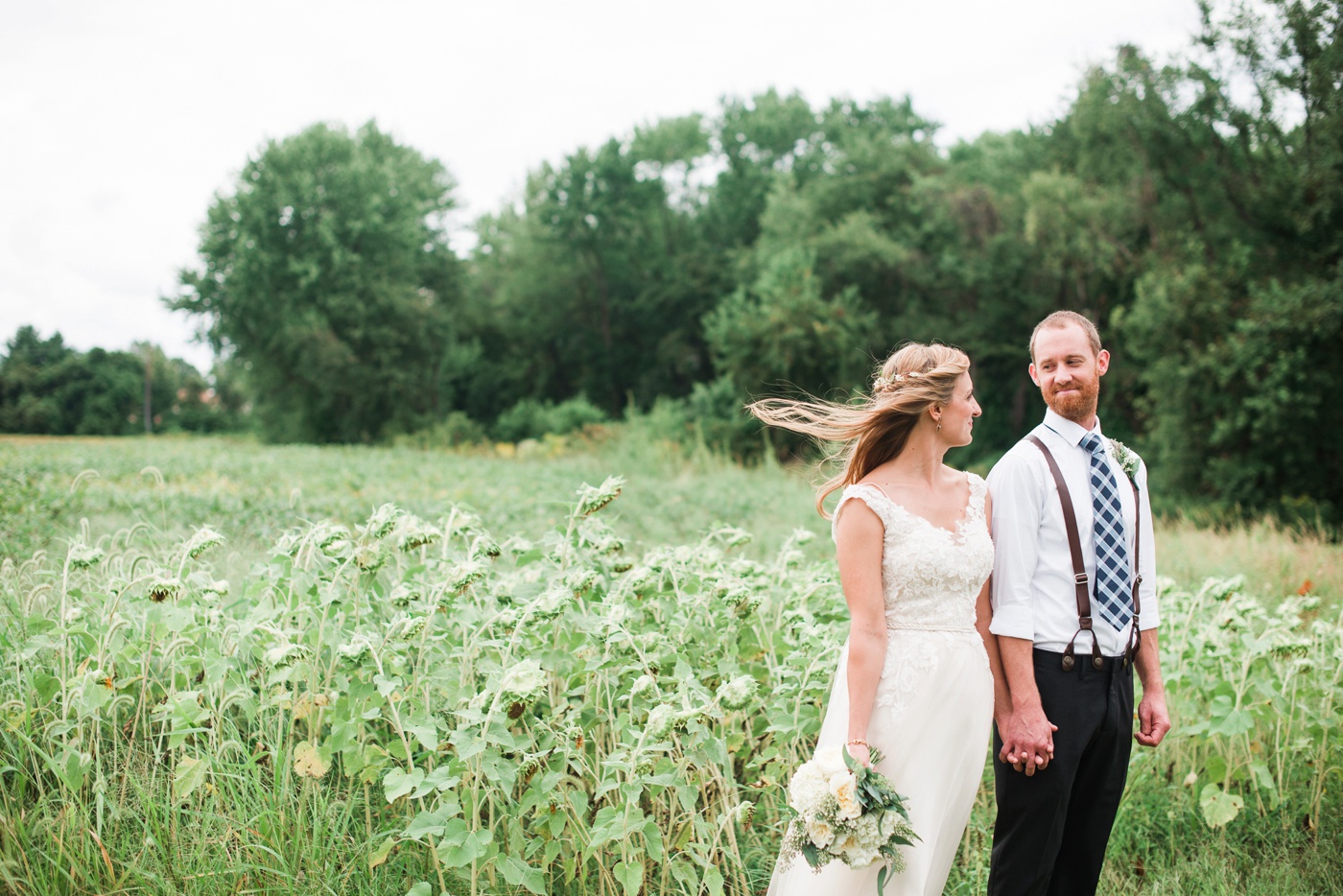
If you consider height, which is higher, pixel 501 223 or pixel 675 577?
pixel 501 223

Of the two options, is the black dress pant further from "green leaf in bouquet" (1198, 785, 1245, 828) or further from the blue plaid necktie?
"green leaf in bouquet" (1198, 785, 1245, 828)

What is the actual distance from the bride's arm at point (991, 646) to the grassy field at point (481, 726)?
0.58 metres

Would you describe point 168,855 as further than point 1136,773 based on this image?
No

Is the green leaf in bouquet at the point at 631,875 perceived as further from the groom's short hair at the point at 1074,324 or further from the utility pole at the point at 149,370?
the utility pole at the point at 149,370

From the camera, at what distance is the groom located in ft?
8.12

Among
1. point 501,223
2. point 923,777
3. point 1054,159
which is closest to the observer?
point 923,777

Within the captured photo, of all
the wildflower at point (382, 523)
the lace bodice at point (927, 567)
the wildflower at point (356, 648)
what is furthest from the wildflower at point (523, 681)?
the lace bodice at point (927, 567)

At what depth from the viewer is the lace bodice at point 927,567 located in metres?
2.42

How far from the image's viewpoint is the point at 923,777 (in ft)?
7.97

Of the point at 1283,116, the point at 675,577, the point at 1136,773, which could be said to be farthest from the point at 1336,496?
the point at 675,577

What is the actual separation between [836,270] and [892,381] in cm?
2496

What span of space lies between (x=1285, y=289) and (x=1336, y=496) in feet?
12.9

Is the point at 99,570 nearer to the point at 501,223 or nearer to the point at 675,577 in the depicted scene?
the point at 675,577

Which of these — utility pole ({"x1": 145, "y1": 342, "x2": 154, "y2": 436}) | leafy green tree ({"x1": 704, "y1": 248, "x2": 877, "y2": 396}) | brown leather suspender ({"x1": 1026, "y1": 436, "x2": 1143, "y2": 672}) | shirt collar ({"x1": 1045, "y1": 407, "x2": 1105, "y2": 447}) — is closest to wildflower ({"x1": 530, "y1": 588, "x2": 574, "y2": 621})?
brown leather suspender ({"x1": 1026, "y1": 436, "x2": 1143, "y2": 672})
